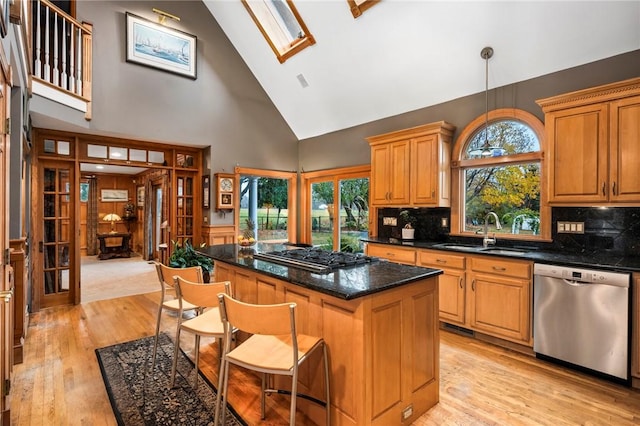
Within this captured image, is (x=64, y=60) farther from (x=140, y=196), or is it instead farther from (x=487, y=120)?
(x=140, y=196)

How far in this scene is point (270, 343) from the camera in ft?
6.24

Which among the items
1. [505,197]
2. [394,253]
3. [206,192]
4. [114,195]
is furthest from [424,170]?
[114,195]

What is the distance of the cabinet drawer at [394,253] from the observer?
3.94m

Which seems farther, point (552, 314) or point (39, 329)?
point (39, 329)

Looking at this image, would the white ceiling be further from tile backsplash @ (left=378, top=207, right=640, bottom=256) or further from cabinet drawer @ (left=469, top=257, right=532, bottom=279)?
cabinet drawer @ (left=469, top=257, right=532, bottom=279)

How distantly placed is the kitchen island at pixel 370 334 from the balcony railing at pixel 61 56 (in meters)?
3.57

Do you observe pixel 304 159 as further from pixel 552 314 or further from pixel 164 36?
pixel 552 314

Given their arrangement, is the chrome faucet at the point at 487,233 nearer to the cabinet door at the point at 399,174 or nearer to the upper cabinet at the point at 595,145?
the upper cabinet at the point at 595,145

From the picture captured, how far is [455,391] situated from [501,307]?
3.75ft

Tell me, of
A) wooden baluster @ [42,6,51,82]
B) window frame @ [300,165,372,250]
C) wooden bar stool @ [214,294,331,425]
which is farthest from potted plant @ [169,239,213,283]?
wooden bar stool @ [214,294,331,425]

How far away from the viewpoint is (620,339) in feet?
8.09

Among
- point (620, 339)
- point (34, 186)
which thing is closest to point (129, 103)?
point (34, 186)

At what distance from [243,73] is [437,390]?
A: 5.71 metres

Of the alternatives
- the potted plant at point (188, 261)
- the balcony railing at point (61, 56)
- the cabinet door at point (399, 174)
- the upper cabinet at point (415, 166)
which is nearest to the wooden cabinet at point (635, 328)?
the upper cabinet at point (415, 166)
